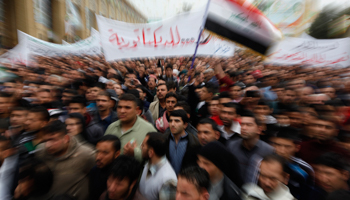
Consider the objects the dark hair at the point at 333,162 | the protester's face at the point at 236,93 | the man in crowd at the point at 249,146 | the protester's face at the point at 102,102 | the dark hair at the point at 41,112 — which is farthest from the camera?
the protester's face at the point at 236,93

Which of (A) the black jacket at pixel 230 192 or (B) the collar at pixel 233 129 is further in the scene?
(B) the collar at pixel 233 129

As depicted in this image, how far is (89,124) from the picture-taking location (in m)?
2.80

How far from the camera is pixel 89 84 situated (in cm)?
480

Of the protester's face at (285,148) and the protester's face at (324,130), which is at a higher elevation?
the protester's face at (324,130)

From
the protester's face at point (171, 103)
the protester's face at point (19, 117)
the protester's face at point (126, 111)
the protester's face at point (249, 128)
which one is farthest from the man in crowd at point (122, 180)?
the protester's face at point (19, 117)

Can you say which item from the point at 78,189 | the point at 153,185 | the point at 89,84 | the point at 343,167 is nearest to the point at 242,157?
the point at 343,167

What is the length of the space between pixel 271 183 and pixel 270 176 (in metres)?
0.05

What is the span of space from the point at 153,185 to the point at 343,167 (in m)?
1.73

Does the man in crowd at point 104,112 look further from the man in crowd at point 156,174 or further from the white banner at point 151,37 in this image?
the man in crowd at point 156,174

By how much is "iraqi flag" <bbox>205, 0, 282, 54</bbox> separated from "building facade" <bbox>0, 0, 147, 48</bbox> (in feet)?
41.6

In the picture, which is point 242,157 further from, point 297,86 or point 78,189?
point 297,86

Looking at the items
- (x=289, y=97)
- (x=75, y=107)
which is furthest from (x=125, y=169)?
(x=289, y=97)

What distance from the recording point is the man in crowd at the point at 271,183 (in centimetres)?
144

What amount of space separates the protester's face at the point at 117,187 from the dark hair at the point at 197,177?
48cm
